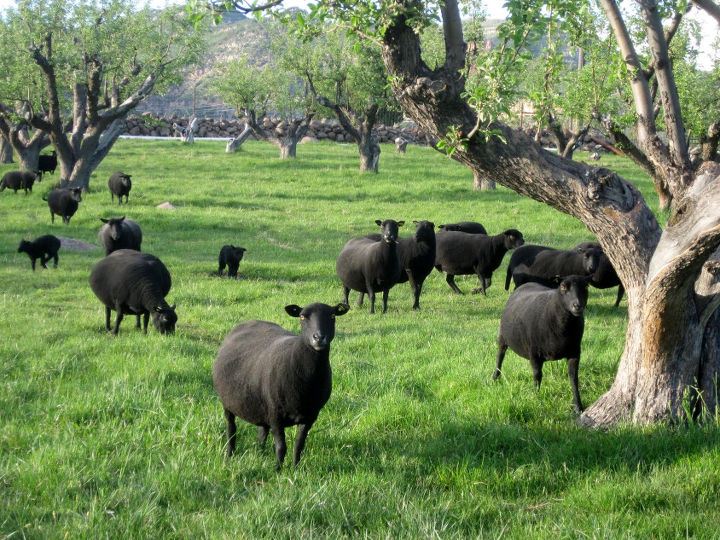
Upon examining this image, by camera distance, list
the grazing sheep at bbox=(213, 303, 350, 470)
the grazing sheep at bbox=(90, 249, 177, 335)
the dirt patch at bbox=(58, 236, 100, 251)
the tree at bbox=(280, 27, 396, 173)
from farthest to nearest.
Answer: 1. the tree at bbox=(280, 27, 396, 173)
2. the dirt patch at bbox=(58, 236, 100, 251)
3. the grazing sheep at bbox=(90, 249, 177, 335)
4. the grazing sheep at bbox=(213, 303, 350, 470)

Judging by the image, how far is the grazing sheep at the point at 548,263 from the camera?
12.2 m

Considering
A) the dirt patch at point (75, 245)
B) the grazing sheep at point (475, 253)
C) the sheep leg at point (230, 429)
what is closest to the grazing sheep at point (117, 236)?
the dirt patch at point (75, 245)

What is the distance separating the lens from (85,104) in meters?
28.7

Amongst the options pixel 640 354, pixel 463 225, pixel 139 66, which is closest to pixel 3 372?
pixel 640 354

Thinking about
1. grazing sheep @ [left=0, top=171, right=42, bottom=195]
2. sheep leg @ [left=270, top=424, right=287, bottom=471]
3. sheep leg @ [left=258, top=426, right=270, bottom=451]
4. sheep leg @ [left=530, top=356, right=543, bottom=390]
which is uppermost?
grazing sheep @ [left=0, top=171, right=42, bottom=195]

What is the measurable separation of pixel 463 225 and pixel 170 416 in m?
11.1

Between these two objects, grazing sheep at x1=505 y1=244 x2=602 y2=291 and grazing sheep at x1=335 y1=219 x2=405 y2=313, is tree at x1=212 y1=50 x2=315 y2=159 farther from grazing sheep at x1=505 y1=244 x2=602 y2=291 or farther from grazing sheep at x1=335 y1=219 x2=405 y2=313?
grazing sheep at x1=505 y1=244 x2=602 y2=291

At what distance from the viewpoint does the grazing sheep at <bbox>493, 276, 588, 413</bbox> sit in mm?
7223

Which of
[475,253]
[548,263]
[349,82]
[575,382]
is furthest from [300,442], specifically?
[349,82]

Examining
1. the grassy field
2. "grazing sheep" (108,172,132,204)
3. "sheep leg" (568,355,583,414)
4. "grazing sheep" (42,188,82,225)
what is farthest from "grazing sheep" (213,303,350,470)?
"grazing sheep" (108,172,132,204)

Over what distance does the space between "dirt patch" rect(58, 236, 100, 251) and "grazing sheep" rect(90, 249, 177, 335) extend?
794cm

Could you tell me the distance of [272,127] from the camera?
50781 millimetres

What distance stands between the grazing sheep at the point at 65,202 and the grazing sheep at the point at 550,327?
17.7 m

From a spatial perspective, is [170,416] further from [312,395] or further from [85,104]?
[85,104]
